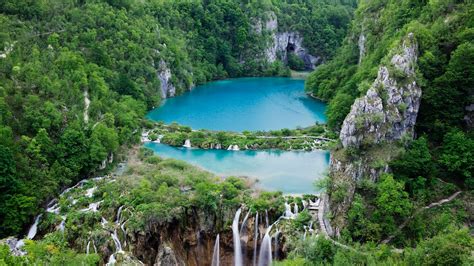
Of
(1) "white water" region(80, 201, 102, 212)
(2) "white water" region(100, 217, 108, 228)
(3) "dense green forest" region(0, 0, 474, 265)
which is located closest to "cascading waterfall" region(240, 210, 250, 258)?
(3) "dense green forest" region(0, 0, 474, 265)

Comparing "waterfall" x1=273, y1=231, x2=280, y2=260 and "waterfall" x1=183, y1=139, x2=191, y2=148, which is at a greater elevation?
"waterfall" x1=183, y1=139, x2=191, y2=148

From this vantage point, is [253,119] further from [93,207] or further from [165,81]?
[93,207]

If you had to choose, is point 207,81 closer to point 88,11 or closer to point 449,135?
point 88,11

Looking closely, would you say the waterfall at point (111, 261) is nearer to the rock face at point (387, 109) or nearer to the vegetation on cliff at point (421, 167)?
the vegetation on cliff at point (421, 167)

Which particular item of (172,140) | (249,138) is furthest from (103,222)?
(249,138)

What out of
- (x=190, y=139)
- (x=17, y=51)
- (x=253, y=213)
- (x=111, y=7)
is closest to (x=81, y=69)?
(x=17, y=51)

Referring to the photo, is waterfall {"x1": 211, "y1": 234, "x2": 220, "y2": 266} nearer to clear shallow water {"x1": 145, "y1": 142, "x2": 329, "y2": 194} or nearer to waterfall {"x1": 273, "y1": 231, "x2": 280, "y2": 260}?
waterfall {"x1": 273, "y1": 231, "x2": 280, "y2": 260}
